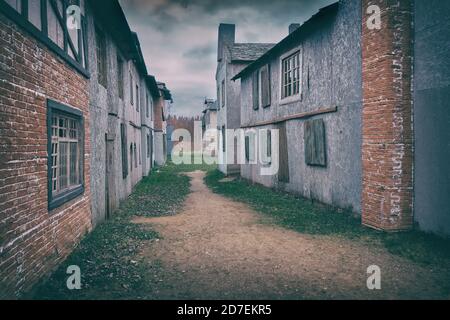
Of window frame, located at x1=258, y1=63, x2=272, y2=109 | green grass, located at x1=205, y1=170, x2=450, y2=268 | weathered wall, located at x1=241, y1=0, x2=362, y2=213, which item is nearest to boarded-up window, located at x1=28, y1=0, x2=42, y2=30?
green grass, located at x1=205, y1=170, x2=450, y2=268

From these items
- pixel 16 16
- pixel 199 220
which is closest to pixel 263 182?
pixel 199 220

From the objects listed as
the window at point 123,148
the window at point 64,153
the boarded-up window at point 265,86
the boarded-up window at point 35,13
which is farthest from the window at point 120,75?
the boarded-up window at point 35,13

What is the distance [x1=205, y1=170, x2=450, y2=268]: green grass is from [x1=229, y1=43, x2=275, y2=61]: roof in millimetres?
9280

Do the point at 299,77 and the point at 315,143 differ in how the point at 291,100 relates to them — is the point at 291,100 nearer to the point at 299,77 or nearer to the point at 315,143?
the point at 299,77

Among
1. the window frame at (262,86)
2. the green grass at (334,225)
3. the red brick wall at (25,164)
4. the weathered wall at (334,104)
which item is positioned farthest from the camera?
the window frame at (262,86)

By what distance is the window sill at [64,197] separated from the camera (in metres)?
5.10

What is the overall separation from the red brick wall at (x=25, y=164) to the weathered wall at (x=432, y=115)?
6837 millimetres

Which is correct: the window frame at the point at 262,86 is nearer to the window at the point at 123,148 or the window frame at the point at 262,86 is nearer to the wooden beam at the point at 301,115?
the wooden beam at the point at 301,115

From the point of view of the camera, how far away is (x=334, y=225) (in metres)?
7.75

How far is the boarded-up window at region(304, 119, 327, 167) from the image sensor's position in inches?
376

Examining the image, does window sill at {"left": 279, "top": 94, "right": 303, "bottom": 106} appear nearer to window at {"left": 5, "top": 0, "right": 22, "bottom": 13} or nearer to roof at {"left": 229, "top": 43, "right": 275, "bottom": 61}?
roof at {"left": 229, "top": 43, "right": 275, "bottom": 61}

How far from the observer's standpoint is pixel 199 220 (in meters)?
8.67

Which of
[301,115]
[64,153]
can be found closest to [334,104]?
[301,115]

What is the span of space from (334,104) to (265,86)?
213 inches
